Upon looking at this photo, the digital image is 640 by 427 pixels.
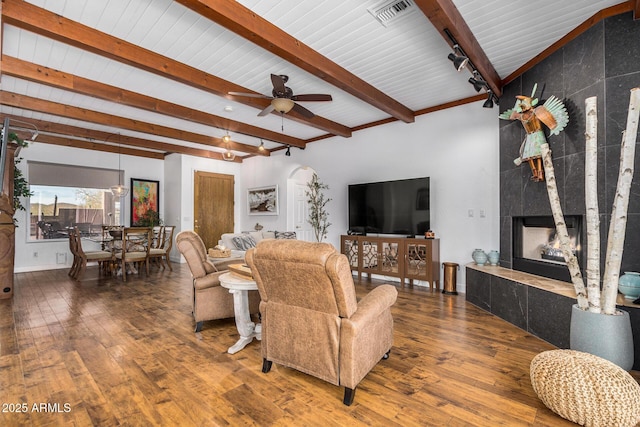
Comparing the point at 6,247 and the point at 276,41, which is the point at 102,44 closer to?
the point at 276,41

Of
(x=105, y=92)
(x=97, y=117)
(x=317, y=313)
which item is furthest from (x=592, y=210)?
(x=97, y=117)

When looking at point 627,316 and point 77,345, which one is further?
point 77,345

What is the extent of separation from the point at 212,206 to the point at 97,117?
353 cm

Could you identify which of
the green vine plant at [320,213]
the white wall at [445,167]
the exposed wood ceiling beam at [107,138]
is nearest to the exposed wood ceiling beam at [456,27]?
the white wall at [445,167]

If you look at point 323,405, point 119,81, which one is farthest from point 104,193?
point 323,405

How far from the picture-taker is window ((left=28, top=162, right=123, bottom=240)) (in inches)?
260

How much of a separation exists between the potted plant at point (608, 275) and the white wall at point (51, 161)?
27.9 feet

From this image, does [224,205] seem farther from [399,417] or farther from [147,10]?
[399,417]

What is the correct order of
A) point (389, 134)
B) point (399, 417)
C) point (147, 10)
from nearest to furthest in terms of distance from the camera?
point (399, 417) → point (147, 10) → point (389, 134)

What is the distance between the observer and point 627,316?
7.44 ft

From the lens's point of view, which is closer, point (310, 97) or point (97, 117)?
point (310, 97)

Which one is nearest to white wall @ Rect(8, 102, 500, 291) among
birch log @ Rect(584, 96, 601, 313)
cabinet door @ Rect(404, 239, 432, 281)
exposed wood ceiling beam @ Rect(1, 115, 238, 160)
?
exposed wood ceiling beam @ Rect(1, 115, 238, 160)

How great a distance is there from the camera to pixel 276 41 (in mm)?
2949

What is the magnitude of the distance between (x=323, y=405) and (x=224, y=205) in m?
7.29
